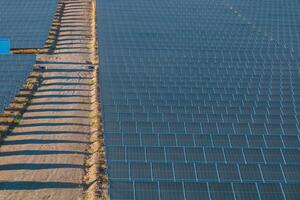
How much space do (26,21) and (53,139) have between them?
2332 centimetres

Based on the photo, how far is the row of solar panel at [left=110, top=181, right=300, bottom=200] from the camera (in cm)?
1612

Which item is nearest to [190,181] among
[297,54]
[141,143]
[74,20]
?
[141,143]

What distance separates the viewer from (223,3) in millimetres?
52312

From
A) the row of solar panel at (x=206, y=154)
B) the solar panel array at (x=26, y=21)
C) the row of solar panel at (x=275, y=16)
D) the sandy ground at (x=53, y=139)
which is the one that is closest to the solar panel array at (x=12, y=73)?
the sandy ground at (x=53, y=139)

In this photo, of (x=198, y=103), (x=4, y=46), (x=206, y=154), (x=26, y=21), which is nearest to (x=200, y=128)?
(x=206, y=154)

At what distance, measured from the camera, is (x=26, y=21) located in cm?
4325

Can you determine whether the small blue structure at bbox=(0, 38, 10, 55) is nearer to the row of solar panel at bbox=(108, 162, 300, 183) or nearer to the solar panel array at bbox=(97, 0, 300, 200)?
the solar panel array at bbox=(97, 0, 300, 200)

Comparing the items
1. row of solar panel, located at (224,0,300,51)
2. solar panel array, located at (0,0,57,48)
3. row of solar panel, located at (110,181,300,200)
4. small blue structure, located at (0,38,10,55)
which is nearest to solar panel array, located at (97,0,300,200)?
row of solar panel, located at (110,181,300,200)

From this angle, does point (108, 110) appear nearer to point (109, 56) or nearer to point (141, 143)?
point (141, 143)

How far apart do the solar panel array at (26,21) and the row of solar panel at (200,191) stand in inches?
1000

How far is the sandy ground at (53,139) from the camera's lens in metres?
20.2

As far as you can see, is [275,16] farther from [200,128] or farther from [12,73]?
[12,73]

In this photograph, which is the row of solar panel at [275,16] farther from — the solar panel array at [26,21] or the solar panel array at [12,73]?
the solar panel array at [12,73]

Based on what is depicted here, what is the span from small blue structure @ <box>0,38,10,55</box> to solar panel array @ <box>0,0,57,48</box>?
453mm
